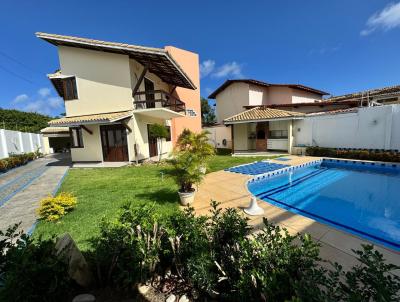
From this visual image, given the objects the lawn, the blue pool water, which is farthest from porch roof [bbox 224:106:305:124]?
the lawn

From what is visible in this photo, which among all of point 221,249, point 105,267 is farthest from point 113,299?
point 221,249

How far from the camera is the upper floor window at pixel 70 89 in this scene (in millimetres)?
14562

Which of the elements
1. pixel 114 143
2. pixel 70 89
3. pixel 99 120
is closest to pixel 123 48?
pixel 99 120

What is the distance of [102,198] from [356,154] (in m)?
17.1

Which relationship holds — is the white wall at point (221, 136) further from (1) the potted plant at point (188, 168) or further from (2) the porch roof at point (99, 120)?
(1) the potted plant at point (188, 168)

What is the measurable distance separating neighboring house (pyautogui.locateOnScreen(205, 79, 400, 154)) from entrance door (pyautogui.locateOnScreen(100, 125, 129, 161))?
1023cm

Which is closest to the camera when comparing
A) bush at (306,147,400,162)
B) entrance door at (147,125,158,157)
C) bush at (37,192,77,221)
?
bush at (37,192,77,221)

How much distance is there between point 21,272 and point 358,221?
7.93 m

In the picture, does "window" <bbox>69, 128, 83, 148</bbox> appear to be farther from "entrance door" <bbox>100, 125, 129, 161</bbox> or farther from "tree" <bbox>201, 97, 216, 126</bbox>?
"tree" <bbox>201, 97, 216, 126</bbox>

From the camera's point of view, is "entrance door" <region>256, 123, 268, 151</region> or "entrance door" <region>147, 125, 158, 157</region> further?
"entrance door" <region>256, 123, 268, 151</region>

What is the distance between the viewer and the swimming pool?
5.52 meters

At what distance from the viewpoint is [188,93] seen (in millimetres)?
22594

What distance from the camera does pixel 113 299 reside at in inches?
106

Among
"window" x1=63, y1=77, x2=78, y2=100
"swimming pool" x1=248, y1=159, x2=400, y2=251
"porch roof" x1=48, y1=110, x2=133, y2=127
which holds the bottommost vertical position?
"swimming pool" x1=248, y1=159, x2=400, y2=251
